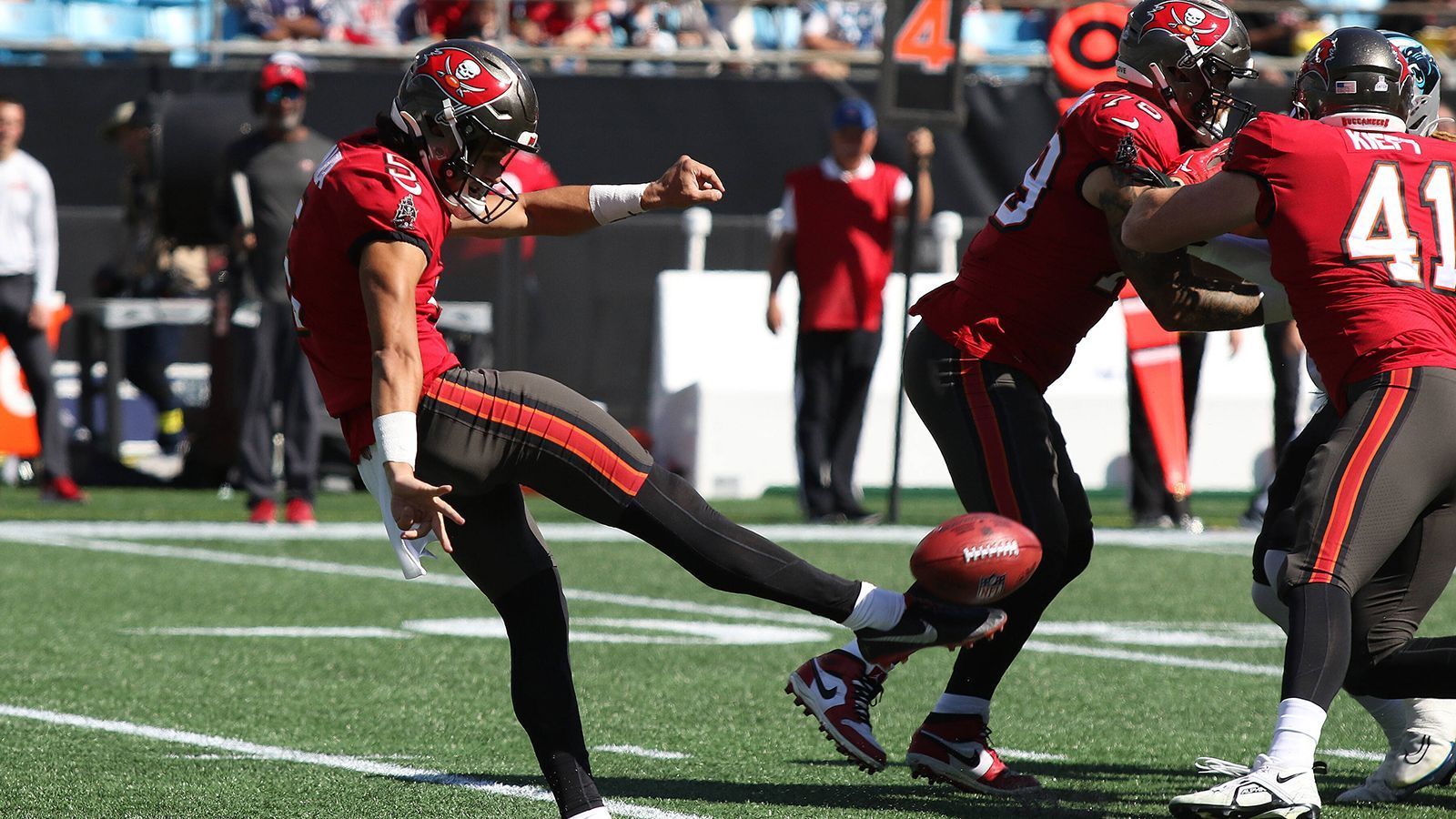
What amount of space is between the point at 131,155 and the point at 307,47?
2.58 meters

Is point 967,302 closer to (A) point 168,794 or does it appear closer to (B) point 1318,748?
(B) point 1318,748

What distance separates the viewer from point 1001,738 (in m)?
5.42

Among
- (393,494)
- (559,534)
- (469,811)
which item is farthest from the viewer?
(559,534)

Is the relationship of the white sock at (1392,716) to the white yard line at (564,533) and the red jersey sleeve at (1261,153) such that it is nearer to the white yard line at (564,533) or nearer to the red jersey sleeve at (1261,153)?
the red jersey sleeve at (1261,153)

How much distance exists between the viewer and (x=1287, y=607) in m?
4.52

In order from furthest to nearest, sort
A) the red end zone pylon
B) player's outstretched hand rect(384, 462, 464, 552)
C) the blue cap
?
1. the blue cap
2. the red end zone pylon
3. player's outstretched hand rect(384, 462, 464, 552)

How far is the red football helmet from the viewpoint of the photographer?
409 centimetres

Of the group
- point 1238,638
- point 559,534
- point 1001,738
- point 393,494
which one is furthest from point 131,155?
point 393,494

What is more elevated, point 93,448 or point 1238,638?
point 1238,638

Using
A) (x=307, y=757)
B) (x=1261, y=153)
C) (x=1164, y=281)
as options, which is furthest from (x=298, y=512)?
(x=1261, y=153)

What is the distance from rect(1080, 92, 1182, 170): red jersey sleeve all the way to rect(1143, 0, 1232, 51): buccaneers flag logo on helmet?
0.56ft

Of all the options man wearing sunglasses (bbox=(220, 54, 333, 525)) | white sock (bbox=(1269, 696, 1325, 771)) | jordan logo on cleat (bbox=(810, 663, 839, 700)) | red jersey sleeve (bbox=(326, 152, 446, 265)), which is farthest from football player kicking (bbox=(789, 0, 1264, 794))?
man wearing sunglasses (bbox=(220, 54, 333, 525))

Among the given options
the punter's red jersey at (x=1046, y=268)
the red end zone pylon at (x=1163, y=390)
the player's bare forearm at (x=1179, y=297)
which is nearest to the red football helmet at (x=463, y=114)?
the punter's red jersey at (x=1046, y=268)

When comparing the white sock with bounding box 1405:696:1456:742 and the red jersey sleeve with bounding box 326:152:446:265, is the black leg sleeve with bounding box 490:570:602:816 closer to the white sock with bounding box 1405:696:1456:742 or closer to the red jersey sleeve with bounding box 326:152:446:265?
the red jersey sleeve with bounding box 326:152:446:265
